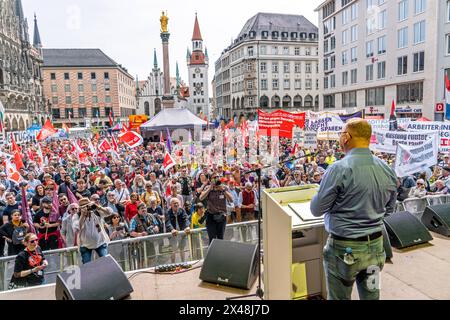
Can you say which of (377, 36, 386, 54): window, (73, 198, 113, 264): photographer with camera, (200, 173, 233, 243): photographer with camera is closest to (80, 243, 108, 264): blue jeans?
(73, 198, 113, 264): photographer with camera

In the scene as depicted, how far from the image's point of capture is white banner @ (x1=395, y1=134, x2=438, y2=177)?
9.83m

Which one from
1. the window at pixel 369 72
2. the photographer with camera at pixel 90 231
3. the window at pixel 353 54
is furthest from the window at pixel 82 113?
the photographer with camera at pixel 90 231

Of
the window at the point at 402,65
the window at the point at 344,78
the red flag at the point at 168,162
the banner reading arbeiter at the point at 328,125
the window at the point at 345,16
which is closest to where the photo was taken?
the red flag at the point at 168,162

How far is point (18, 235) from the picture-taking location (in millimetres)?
7398

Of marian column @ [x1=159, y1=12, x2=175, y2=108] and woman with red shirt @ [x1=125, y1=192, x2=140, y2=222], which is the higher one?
marian column @ [x1=159, y1=12, x2=175, y2=108]

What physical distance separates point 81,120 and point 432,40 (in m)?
87.6

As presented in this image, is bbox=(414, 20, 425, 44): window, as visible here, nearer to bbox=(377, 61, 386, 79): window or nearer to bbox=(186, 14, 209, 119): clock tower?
bbox=(377, 61, 386, 79): window

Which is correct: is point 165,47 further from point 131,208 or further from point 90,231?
point 90,231

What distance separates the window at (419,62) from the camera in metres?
37.3

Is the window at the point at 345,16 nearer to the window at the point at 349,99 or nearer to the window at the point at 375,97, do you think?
the window at the point at 349,99

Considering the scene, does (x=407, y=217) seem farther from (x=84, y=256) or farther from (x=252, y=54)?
(x=252, y=54)

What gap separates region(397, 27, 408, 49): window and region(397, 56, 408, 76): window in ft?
4.45

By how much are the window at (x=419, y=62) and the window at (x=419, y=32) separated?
1.30 metres

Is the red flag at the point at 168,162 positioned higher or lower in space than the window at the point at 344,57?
lower
